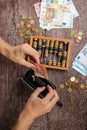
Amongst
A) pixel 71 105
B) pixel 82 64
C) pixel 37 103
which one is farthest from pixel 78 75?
pixel 37 103

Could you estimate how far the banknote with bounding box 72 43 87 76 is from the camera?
70.1 inches

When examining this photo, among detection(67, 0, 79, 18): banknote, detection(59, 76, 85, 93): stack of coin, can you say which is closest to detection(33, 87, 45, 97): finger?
detection(59, 76, 85, 93): stack of coin

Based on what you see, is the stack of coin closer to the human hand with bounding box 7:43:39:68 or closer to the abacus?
the abacus

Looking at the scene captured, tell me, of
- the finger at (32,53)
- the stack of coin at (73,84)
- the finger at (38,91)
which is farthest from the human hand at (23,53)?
the stack of coin at (73,84)

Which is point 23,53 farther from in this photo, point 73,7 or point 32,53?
point 73,7

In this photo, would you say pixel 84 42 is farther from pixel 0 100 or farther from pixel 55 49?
pixel 0 100

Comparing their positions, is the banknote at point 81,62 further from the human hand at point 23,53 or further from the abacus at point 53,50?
the human hand at point 23,53

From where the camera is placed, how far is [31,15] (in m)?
1.83

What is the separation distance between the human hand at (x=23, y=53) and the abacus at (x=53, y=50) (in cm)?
15

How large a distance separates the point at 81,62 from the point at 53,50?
0.62ft

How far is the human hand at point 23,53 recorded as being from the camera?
1.56 metres

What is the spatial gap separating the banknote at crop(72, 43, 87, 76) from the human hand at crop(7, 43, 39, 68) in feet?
1.00

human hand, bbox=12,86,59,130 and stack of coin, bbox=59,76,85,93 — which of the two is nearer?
human hand, bbox=12,86,59,130

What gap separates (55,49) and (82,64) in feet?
0.63
